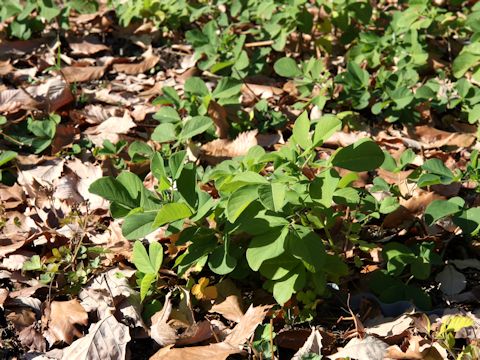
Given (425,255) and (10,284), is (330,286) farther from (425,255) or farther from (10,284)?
(10,284)

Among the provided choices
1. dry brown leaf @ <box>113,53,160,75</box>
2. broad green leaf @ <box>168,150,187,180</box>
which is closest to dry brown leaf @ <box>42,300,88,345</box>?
broad green leaf @ <box>168,150,187,180</box>

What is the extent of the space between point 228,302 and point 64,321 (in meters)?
0.58

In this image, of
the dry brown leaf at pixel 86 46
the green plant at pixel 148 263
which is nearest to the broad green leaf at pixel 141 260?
the green plant at pixel 148 263

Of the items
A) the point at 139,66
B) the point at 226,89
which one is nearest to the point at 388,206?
the point at 226,89

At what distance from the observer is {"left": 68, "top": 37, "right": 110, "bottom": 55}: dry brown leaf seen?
418 cm

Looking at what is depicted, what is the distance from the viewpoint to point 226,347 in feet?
7.29

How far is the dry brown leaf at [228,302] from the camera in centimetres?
236

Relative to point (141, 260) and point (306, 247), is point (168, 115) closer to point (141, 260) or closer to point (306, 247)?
point (141, 260)

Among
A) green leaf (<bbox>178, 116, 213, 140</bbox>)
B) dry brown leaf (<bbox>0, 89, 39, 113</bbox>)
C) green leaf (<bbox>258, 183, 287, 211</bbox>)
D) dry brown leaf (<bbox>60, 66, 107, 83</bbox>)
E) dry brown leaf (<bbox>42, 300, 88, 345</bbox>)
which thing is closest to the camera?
green leaf (<bbox>258, 183, 287, 211</bbox>)

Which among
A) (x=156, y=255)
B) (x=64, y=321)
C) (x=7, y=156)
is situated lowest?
(x=64, y=321)

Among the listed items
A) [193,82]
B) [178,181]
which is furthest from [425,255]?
[193,82]

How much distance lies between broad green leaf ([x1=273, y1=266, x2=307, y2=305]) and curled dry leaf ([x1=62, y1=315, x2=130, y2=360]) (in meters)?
0.53

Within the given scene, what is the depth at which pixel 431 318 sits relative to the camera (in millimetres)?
2348

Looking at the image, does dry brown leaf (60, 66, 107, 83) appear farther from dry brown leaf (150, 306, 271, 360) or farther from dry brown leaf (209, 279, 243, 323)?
dry brown leaf (150, 306, 271, 360)
